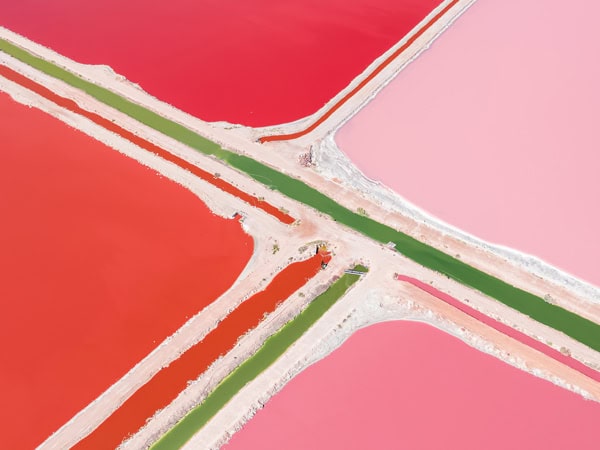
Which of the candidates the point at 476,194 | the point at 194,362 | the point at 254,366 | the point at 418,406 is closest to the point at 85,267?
the point at 194,362

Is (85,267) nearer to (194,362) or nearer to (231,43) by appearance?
(194,362)

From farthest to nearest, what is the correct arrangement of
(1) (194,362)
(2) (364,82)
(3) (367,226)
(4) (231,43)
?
(4) (231,43)
(2) (364,82)
(3) (367,226)
(1) (194,362)

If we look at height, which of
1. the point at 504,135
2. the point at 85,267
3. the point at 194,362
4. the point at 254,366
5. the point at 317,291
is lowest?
the point at 194,362

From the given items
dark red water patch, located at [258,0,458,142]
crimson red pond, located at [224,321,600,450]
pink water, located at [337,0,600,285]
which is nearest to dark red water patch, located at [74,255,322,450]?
crimson red pond, located at [224,321,600,450]

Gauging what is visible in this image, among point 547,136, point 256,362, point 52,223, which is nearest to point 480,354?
point 256,362

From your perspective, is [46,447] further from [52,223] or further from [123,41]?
[123,41]

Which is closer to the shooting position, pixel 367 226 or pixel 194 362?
pixel 194 362

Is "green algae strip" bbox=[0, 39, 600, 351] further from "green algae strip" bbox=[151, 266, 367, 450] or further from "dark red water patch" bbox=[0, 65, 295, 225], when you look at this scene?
"green algae strip" bbox=[151, 266, 367, 450]
